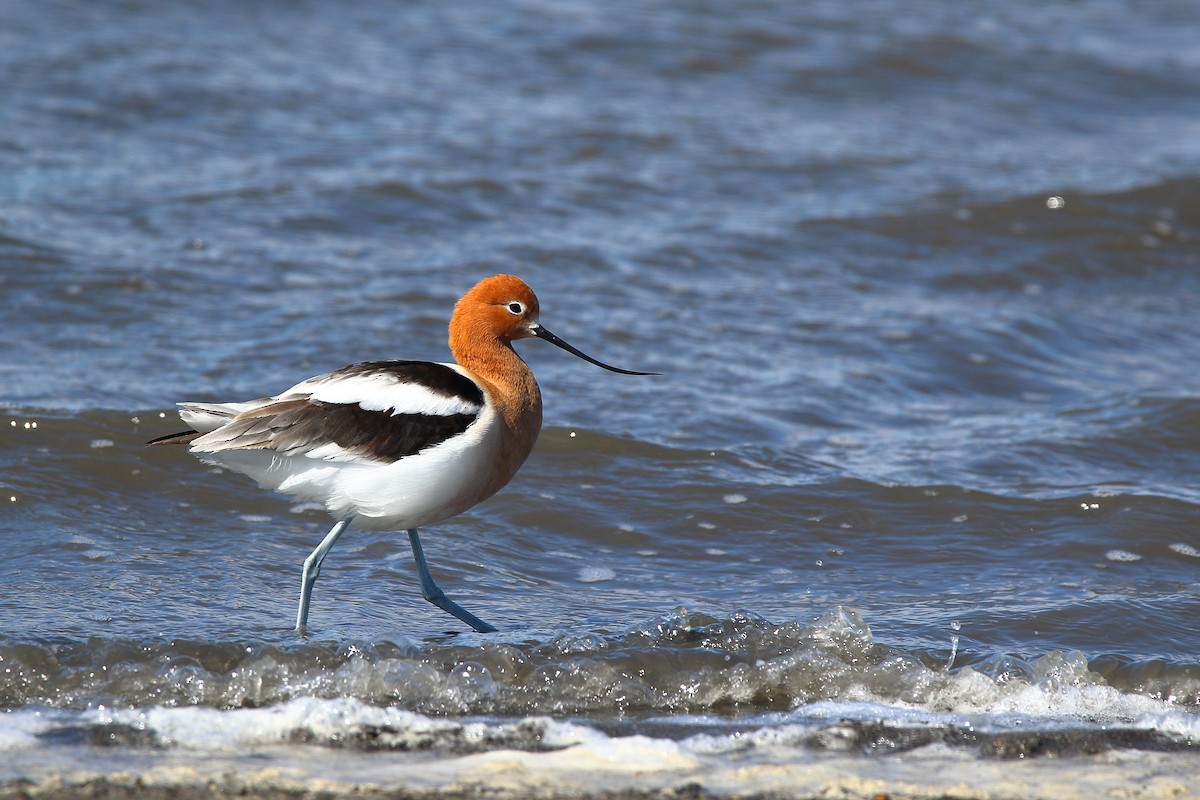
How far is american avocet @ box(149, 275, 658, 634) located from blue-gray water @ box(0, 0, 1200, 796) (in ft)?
1.95

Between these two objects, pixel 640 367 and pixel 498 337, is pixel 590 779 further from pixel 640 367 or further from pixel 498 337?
pixel 640 367

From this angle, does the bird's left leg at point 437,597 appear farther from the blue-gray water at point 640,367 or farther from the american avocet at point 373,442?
the american avocet at point 373,442

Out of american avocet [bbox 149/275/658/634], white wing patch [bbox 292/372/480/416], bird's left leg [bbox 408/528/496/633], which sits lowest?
bird's left leg [bbox 408/528/496/633]

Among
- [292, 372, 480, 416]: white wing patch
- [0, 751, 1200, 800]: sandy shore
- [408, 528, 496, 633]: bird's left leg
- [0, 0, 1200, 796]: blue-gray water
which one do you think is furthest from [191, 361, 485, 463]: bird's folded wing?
[0, 751, 1200, 800]: sandy shore

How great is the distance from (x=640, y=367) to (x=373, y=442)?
4.31m

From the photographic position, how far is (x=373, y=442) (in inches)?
229

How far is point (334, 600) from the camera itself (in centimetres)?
655

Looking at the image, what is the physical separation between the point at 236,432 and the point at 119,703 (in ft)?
3.80

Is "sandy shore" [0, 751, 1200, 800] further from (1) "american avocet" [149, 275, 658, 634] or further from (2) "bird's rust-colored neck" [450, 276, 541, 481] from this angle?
(2) "bird's rust-colored neck" [450, 276, 541, 481]

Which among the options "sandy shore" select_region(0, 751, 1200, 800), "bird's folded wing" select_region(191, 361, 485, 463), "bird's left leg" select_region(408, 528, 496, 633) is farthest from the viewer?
"bird's left leg" select_region(408, 528, 496, 633)

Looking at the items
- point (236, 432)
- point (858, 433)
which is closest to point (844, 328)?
point (858, 433)

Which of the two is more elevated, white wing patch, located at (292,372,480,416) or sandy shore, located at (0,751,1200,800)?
white wing patch, located at (292,372,480,416)

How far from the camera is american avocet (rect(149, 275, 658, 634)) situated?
5785 mm

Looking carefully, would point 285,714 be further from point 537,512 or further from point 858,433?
point 858,433
